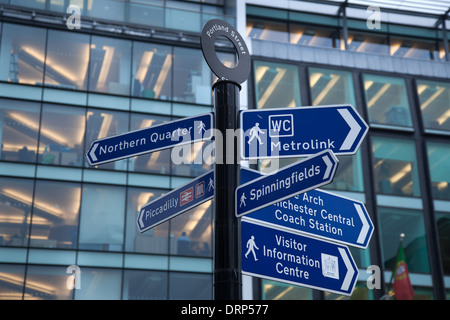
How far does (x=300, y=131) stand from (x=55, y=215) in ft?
58.5

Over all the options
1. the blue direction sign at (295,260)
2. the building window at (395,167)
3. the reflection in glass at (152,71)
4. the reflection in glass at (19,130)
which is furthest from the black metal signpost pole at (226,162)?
the building window at (395,167)

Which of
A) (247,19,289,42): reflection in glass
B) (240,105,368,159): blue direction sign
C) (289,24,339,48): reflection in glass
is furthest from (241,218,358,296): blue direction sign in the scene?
(289,24,339,48): reflection in glass

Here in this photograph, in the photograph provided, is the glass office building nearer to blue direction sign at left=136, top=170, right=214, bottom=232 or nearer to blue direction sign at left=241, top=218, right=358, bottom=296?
blue direction sign at left=136, top=170, right=214, bottom=232

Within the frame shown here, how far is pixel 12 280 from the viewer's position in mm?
19969

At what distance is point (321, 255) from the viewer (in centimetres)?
479

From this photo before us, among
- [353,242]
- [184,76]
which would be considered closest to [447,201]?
[184,76]

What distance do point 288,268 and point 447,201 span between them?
22.8 metres

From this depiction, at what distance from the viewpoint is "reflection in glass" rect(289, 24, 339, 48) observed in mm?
27609

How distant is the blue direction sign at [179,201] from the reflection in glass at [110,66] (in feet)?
61.7

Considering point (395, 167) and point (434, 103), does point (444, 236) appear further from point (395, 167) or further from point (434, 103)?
point (434, 103)

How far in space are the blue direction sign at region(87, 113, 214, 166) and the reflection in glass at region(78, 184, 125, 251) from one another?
16600 mm

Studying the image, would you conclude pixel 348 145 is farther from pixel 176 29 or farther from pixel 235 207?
pixel 176 29

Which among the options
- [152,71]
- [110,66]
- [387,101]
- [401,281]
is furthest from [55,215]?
[387,101]

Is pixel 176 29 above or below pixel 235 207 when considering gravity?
above
